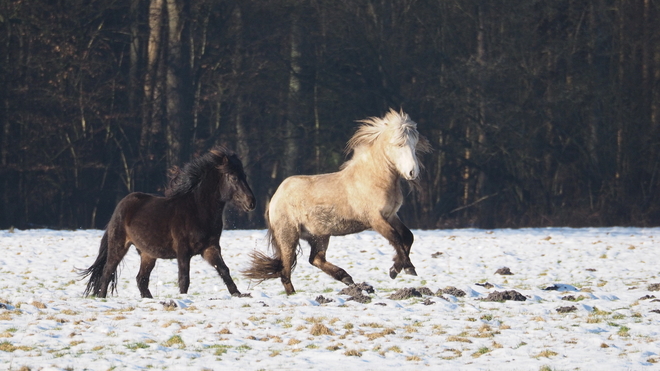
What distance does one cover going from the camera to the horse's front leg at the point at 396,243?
30.6 ft

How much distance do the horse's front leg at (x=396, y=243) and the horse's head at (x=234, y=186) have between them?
1422mm

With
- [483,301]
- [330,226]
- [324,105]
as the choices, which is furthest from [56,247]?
[324,105]

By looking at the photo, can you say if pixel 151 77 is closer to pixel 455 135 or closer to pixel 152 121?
pixel 152 121

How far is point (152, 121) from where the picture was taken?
82.9 feet

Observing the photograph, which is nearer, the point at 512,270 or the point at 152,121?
the point at 512,270

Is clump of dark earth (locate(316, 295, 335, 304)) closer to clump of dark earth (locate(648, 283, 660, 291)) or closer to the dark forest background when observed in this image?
clump of dark earth (locate(648, 283, 660, 291))

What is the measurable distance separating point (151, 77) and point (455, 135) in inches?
356

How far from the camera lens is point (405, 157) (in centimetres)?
935

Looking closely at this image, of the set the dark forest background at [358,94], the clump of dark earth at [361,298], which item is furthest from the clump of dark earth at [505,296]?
the dark forest background at [358,94]

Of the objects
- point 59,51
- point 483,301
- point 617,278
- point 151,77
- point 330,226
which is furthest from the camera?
point 151,77

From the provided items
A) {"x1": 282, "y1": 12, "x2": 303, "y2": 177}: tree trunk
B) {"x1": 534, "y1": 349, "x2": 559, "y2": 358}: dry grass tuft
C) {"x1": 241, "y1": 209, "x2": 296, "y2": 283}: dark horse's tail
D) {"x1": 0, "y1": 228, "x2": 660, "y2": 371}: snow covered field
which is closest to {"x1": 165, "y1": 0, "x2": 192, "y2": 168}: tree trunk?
{"x1": 282, "y1": 12, "x2": 303, "y2": 177}: tree trunk

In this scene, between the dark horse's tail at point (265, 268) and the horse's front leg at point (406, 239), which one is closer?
the horse's front leg at point (406, 239)

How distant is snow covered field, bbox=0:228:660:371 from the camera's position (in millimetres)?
6367

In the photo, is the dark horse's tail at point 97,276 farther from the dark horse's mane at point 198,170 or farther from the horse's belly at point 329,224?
the horse's belly at point 329,224
